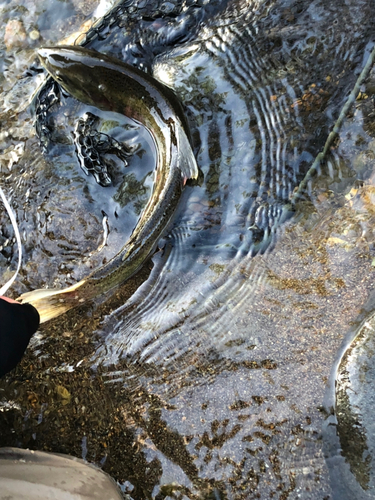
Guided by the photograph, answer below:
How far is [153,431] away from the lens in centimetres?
271

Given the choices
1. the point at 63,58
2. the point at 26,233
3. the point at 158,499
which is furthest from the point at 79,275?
the point at 63,58

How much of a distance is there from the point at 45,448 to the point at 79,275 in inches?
57.0

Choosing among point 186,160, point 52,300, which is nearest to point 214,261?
point 186,160

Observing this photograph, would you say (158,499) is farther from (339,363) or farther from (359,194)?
(359,194)

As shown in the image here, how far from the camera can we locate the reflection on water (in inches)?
104

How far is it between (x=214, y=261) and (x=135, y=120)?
1.71m

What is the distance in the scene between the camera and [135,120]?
3.58m

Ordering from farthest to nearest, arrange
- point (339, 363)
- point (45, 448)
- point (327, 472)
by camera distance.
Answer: point (45, 448) → point (339, 363) → point (327, 472)

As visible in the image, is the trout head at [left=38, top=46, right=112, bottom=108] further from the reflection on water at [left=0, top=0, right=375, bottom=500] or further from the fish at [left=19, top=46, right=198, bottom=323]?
the reflection on water at [left=0, top=0, right=375, bottom=500]

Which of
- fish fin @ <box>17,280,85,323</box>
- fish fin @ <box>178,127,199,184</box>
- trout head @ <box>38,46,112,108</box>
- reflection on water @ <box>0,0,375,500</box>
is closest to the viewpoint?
reflection on water @ <box>0,0,375,500</box>

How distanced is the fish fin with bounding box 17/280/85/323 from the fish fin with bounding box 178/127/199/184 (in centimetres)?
133

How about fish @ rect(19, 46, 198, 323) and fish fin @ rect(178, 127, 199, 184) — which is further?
fish fin @ rect(178, 127, 199, 184)

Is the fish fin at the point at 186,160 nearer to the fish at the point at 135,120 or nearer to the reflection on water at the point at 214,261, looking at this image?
the fish at the point at 135,120

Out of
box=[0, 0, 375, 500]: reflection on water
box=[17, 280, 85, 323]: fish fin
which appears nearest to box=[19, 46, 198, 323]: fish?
box=[17, 280, 85, 323]: fish fin
